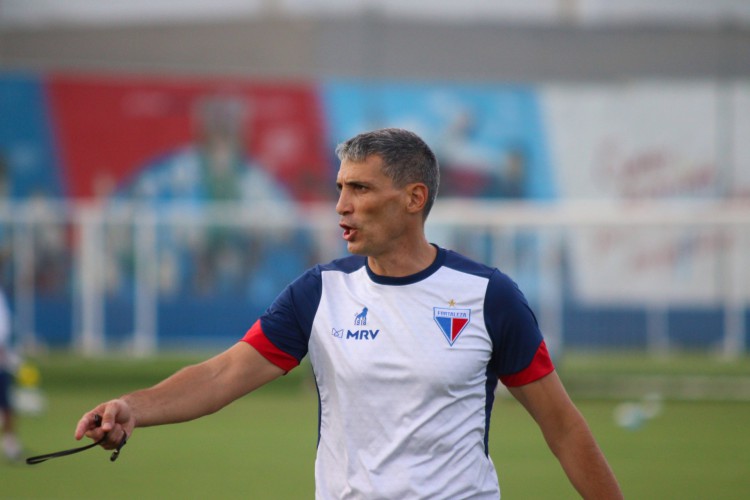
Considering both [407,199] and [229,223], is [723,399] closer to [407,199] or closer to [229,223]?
[229,223]

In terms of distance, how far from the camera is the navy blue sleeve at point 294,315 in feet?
16.1

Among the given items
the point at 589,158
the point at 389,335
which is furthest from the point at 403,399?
the point at 589,158

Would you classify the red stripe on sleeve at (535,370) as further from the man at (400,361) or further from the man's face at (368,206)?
the man's face at (368,206)

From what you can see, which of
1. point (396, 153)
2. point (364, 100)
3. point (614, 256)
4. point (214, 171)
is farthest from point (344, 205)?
point (364, 100)

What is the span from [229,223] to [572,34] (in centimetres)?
1081

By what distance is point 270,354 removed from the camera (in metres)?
4.96

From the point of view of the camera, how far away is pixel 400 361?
4.71 metres

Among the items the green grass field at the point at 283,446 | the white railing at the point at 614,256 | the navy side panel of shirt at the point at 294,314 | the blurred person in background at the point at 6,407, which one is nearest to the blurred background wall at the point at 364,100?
the white railing at the point at 614,256

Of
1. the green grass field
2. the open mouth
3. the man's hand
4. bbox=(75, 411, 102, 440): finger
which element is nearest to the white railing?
the green grass field

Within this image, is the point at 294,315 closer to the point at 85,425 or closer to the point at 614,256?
the point at 85,425

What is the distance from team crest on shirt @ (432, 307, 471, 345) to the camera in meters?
4.77

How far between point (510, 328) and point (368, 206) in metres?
0.64

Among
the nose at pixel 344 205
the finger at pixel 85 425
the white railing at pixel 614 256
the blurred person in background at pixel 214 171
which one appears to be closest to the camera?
the finger at pixel 85 425

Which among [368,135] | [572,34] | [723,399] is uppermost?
[572,34]
